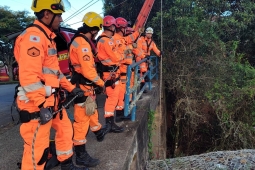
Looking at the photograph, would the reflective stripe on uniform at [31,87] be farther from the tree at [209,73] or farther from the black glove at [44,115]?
the tree at [209,73]

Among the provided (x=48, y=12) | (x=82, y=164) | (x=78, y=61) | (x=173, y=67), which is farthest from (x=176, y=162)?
(x=173, y=67)

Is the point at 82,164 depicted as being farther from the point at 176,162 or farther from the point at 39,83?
the point at 176,162

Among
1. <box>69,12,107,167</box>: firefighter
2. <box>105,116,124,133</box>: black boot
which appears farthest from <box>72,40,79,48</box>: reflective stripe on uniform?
<box>105,116,124,133</box>: black boot

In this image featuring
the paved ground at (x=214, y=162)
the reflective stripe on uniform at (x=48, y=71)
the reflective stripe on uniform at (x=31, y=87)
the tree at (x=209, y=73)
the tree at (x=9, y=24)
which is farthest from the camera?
the tree at (x=9, y=24)

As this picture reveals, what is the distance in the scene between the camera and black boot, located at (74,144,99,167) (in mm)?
2789

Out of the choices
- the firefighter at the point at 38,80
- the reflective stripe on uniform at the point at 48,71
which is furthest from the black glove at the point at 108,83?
the reflective stripe on uniform at the point at 48,71

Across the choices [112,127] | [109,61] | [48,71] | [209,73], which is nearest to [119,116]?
[112,127]

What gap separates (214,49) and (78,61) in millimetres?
6795

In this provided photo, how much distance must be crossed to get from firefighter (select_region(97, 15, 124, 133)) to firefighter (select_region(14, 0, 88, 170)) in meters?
1.39

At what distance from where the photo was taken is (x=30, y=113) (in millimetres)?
2090

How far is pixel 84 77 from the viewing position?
119 inches

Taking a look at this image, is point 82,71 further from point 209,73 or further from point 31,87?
point 209,73

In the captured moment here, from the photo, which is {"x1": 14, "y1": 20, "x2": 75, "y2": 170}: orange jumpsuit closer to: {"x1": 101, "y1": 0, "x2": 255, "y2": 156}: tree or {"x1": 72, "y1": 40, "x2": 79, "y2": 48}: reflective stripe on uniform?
{"x1": 72, "y1": 40, "x2": 79, "y2": 48}: reflective stripe on uniform

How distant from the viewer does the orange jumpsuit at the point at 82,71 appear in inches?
110
